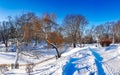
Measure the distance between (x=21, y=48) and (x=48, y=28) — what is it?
406 cm

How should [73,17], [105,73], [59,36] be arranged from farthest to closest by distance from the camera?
1. [73,17]
2. [59,36]
3. [105,73]

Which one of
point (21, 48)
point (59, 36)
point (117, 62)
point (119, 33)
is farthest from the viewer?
point (119, 33)

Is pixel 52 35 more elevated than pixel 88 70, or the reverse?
pixel 52 35

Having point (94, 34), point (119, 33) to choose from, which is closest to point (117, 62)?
point (119, 33)

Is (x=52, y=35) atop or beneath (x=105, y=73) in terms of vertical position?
atop

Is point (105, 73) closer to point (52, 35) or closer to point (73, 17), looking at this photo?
point (52, 35)

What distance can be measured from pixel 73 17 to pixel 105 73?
108 feet

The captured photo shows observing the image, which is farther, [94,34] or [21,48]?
[94,34]

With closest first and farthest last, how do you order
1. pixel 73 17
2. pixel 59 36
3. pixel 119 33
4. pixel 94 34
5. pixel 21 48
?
pixel 21 48, pixel 59 36, pixel 73 17, pixel 119 33, pixel 94 34

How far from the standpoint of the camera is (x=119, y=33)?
5341cm

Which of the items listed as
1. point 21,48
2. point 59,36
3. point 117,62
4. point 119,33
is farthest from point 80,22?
point 117,62

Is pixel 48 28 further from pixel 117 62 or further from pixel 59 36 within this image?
pixel 117 62

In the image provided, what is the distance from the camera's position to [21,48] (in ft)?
70.8

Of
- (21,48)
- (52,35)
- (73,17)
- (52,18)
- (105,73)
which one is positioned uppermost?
(73,17)
